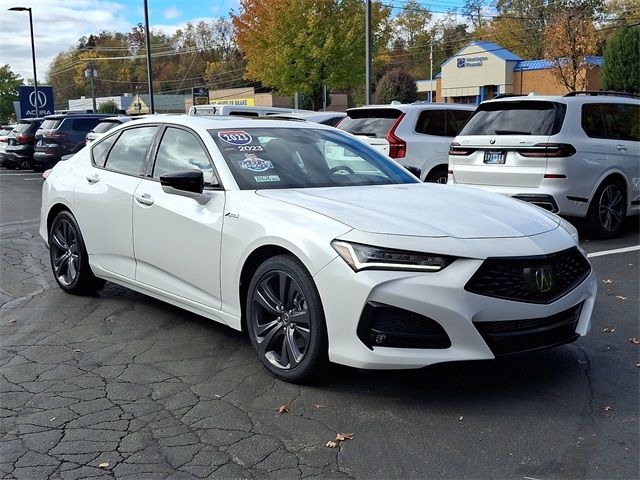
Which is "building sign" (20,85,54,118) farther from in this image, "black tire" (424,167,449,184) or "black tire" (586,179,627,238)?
"black tire" (586,179,627,238)

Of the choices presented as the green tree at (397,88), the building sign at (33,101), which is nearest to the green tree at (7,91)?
the building sign at (33,101)

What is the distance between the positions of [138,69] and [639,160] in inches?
4053

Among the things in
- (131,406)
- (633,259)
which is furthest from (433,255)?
(633,259)

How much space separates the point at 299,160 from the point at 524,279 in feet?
6.33

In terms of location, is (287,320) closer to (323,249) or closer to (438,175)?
(323,249)

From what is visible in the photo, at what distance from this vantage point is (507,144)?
8664mm

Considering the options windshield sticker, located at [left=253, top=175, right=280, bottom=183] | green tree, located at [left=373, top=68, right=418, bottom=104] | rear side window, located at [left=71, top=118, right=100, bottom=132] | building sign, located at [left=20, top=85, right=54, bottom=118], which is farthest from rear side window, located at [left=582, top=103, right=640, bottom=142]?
building sign, located at [left=20, top=85, right=54, bottom=118]

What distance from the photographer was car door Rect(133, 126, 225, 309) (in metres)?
4.58

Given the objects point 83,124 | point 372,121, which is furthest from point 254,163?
point 83,124

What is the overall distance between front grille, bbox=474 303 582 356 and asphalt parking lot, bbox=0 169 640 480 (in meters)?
0.32

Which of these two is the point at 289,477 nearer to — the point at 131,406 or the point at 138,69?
the point at 131,406

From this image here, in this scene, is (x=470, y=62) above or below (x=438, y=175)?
above

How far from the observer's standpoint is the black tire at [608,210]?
28.8 feet

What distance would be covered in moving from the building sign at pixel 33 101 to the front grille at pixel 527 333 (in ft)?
132
